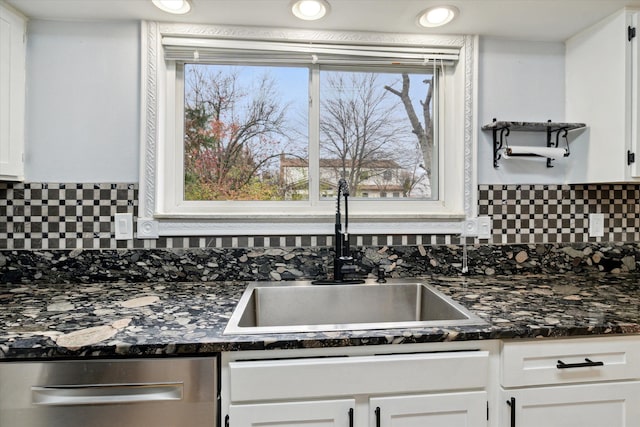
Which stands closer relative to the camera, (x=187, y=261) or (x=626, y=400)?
(x=626, y=400)

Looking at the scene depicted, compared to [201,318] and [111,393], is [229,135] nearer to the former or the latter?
[201,318]

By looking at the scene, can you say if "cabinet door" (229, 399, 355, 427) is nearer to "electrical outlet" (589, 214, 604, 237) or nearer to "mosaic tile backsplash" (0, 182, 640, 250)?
"mosaic tile backsplash" (0, 182, 640, 250)

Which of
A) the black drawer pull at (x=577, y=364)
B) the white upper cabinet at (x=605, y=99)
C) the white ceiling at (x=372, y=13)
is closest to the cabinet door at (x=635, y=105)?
the white upper cabinet at (x=605, y=99)

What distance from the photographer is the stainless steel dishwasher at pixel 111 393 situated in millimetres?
868

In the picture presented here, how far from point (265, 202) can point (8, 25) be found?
4.06 feet

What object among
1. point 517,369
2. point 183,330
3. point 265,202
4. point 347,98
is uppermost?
point 347,98

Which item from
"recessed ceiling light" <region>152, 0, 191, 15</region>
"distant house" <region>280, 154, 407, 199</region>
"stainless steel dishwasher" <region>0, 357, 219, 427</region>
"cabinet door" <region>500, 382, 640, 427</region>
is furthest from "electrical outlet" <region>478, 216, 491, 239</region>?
"recessed ceiling light" <region>152, 0, 191, 15</region>

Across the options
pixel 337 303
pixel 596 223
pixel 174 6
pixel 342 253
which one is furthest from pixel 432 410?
pixel 174 6

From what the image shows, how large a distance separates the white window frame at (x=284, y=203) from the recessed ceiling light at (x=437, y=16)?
96 mm

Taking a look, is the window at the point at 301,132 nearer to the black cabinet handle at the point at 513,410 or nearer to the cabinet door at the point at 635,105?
the cabinet door at the point at 635,105

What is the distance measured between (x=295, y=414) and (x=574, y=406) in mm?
821

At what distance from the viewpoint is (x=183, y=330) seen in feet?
3.14

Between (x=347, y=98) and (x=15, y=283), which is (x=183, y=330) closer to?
(x=15, y=283)

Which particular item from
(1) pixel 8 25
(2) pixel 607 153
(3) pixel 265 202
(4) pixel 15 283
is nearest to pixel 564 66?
(2) pixel 607 153
